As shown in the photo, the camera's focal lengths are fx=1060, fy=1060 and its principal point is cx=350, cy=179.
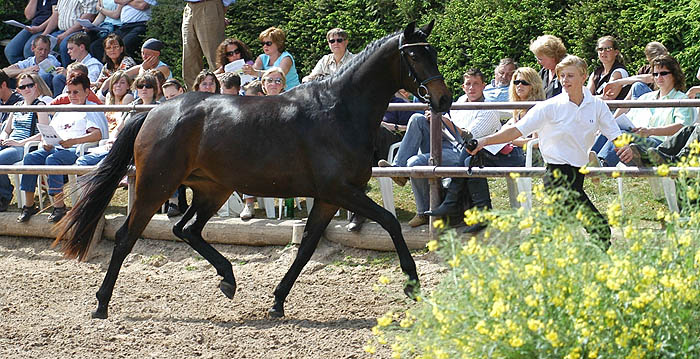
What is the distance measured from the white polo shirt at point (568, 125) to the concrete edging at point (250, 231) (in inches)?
78.5

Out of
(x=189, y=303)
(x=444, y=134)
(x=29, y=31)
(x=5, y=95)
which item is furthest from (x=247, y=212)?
(x=29, y=31)

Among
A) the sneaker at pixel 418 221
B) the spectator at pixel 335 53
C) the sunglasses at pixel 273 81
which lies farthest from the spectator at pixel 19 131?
the sneaker at pixel 418 221

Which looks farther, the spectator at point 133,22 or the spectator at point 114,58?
the spectator at point 133,22

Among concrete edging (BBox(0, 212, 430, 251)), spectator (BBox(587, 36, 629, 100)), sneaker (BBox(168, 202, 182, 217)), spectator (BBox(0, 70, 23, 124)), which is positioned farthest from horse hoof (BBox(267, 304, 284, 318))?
spectator (BBox(0, 70, 23, 124))

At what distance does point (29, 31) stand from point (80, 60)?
2748mm

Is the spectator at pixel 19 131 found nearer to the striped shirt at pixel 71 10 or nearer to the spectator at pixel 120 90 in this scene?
the spectator at pixel 120 90

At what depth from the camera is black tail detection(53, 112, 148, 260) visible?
7.31 meters

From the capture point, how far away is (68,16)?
14.4m

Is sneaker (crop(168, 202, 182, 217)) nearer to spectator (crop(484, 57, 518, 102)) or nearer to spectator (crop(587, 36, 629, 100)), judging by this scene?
spectator (crop(484, 57, 518, 102))

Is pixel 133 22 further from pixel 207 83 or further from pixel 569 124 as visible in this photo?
pixel 569 124

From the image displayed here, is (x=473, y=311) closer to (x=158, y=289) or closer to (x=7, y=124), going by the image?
(x=158, y=289)

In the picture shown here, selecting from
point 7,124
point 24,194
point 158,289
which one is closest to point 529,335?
point 158,289

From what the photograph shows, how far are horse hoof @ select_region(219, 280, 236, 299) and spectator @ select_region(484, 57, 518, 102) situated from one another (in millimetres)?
2888

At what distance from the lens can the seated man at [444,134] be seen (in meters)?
8.06
